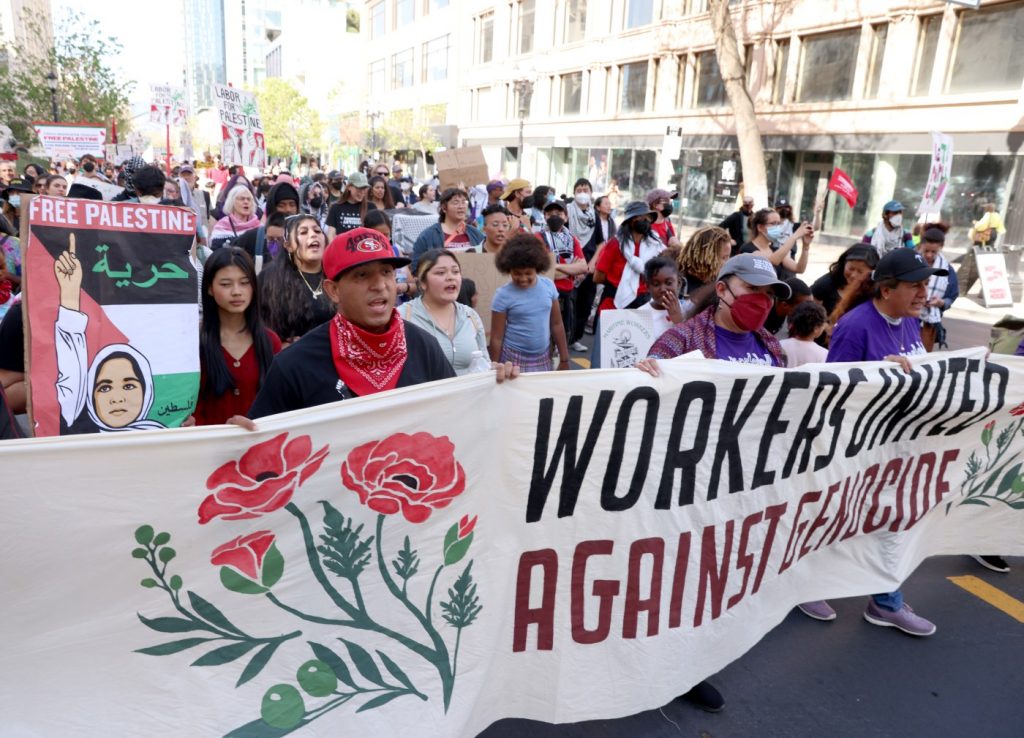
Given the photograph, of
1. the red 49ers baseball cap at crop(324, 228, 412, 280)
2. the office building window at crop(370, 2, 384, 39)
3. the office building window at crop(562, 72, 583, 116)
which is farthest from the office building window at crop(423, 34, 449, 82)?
the red 49ers baseball cap at crop(324, 228, 412, 280)

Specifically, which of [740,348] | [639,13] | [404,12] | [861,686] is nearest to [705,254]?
[740,348]

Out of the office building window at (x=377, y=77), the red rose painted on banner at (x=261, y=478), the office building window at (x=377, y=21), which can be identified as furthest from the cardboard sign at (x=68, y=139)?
the office building window at (x=377, y=21)

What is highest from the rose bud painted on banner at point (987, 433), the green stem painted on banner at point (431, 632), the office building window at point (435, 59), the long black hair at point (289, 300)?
the office building window at point (435, 59)

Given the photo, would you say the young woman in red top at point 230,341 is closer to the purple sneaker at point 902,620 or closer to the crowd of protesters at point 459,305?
the crowd of protesters at point 459,305

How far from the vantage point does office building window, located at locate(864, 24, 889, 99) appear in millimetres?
23000

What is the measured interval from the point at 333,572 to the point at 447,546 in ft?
1.21

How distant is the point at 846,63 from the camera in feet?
79.3

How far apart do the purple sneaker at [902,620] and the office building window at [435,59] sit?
181 feet

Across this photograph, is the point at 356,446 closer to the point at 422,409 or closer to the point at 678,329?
the point at 422,409

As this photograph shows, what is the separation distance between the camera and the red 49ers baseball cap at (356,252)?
8.15 feet

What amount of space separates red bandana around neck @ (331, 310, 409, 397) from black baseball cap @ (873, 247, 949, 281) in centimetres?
243

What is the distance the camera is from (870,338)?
3604 millimetres

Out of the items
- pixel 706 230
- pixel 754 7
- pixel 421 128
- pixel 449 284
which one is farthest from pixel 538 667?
pixel 421 128

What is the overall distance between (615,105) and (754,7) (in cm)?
910
